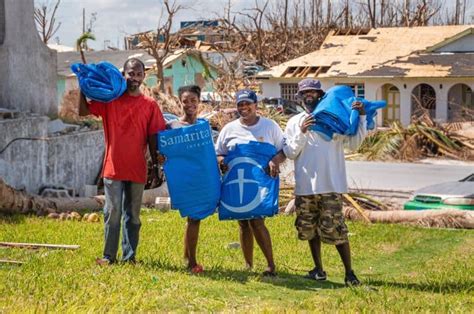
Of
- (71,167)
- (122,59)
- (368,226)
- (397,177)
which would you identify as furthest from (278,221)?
(122,59)

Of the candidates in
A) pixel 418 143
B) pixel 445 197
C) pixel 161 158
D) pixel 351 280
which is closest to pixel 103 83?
pixel 161 158

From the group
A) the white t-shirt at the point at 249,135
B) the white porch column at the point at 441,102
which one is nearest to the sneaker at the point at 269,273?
the white t-shirt at the point at 249,135

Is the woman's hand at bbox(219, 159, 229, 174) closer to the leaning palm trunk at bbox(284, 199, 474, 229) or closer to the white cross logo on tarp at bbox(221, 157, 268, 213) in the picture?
the white cross logo on tarp at bbox(221, 157, 268, 213)

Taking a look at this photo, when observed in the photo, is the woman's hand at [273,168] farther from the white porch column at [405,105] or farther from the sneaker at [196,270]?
the white porch column at [405,105]

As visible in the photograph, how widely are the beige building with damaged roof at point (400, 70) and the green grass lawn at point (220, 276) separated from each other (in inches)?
975

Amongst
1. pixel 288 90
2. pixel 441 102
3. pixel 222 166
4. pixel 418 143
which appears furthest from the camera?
pixel 288 90

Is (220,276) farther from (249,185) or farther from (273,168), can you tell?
(273,168)

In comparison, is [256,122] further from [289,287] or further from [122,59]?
[122,59]

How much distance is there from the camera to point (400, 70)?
38.2 metres

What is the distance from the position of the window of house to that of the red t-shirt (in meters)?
34.6

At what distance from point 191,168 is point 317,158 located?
3.70 ft

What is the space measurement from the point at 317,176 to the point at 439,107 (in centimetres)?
3090

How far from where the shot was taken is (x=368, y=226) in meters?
13.2

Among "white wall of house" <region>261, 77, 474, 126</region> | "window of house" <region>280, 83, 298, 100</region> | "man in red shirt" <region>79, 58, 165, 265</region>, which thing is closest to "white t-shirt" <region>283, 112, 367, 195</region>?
"man in red shirt" <region>79, 58, 165, 265</region>
